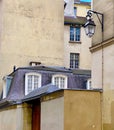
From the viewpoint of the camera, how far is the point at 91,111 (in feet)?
Answer: 32.9

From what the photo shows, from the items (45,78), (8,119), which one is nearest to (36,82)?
(45,78)

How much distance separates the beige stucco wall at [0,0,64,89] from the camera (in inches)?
1031

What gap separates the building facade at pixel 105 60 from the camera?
366 inches

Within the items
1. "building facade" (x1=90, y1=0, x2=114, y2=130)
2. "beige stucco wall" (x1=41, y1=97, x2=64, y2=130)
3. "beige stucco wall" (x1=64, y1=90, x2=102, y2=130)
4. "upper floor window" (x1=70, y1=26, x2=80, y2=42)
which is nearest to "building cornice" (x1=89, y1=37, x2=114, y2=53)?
"building facade" (x1=90, y1=0, x2=114, y2=130)

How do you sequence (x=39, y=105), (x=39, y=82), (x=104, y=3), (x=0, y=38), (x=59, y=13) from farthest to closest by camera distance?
(x=59, y=13) < (x=0, y=38) < (x=39, y=82) < (x=39, y=105) < (x=104, y=3)

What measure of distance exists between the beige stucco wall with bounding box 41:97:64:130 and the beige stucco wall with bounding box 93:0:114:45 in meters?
2.07

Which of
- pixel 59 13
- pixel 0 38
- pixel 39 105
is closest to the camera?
pixel 39 105

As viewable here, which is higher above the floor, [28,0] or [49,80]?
[28,0]

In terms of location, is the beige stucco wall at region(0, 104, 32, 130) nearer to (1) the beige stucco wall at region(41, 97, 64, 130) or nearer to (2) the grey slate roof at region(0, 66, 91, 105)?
(2) the grey slate roof at region(0, 66, 91, 105)

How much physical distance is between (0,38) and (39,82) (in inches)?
276

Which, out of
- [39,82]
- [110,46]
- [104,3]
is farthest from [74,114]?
[39,82]

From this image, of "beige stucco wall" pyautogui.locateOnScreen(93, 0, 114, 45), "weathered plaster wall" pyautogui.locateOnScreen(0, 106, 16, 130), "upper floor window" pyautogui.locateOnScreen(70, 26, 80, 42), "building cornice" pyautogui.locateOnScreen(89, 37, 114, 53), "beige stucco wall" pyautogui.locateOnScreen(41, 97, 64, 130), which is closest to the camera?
"building cornice" pyautogui.locateOnScreen(89, 37, 114, 53)

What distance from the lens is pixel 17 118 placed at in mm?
15828

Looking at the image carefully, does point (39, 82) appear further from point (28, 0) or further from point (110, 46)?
point (110, 46)
